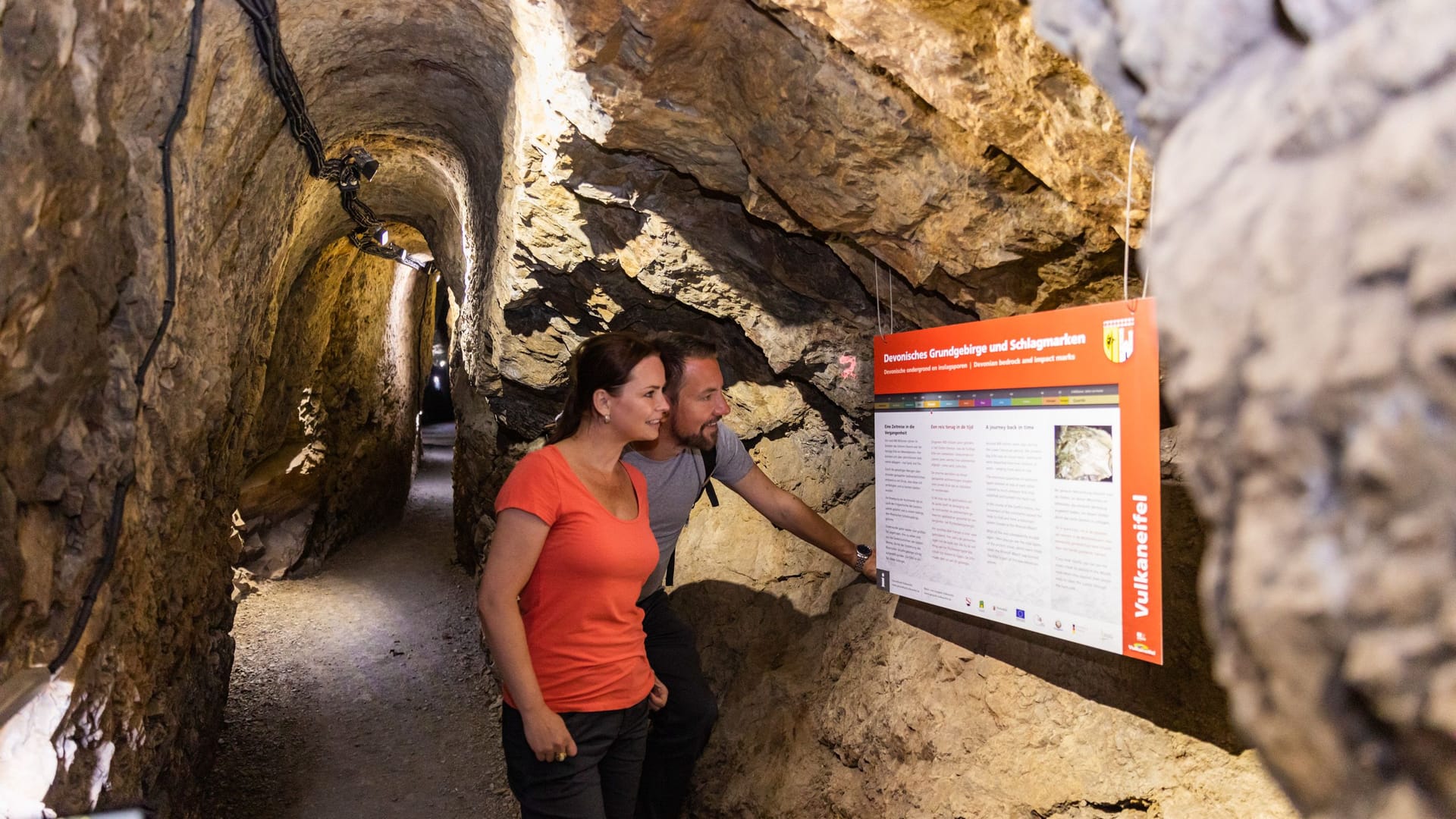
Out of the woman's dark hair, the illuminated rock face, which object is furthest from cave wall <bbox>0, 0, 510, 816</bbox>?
the illuminated rock face

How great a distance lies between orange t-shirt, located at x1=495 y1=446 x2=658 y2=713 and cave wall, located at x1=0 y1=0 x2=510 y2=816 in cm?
109

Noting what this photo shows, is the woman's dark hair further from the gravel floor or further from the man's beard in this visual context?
the gravel floor

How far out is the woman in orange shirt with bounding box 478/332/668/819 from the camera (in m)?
2.28

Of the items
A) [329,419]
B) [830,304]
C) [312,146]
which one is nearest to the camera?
[830,304]

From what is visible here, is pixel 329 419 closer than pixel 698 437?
No

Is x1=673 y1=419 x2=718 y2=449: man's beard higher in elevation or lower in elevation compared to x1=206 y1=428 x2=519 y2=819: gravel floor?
higher

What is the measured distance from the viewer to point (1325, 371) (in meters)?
0.84

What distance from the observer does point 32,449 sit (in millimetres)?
2057

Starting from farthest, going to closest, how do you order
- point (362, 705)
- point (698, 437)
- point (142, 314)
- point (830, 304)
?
point (362, 705)
point (830, 304)
point (698, 437)
point (142, 314)

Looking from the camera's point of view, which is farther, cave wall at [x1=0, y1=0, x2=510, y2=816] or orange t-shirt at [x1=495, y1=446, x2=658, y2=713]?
orange t-shirt at [x1=495, y1=446, x2=658, y2=713]

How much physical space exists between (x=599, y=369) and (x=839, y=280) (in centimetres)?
143

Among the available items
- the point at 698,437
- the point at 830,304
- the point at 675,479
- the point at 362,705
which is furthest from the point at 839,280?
the point at 362,705

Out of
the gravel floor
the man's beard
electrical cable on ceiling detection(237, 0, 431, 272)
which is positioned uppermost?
electrical cable on ceiling detection(237, 0, 431, 272)

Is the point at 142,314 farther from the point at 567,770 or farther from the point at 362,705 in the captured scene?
the point at 362,705
